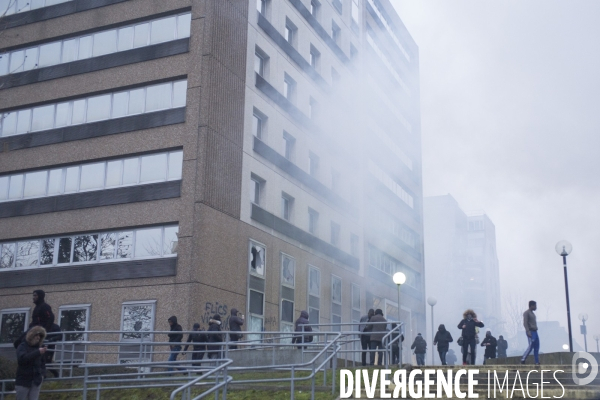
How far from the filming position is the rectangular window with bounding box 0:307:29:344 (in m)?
26.0

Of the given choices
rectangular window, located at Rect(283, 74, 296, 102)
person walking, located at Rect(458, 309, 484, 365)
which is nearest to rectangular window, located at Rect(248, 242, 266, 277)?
rectangular window, located at Rect(283, 74, 296, 102)

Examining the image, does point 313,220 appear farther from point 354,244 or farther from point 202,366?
point 202,366

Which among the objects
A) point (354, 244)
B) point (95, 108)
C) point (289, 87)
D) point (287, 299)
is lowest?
point (287, 299)

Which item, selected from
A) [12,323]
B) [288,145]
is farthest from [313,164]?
[12,323]

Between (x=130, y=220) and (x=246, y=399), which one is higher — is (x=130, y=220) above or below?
above

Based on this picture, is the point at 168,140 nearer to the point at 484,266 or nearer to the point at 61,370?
the point at 61,370

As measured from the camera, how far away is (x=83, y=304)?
25.1m

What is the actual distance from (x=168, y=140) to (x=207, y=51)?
3169 mm

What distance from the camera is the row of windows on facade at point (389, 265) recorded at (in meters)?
40.5

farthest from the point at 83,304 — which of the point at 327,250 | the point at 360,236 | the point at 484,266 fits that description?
the point at 484,266

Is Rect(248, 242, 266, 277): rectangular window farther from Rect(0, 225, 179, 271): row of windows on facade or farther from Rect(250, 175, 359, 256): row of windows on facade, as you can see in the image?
Rect(0, 225, 179, 271): row of windows on facade

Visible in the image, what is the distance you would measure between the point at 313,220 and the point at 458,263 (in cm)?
6304

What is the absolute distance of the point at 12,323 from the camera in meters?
26.3

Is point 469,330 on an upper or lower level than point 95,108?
lower
